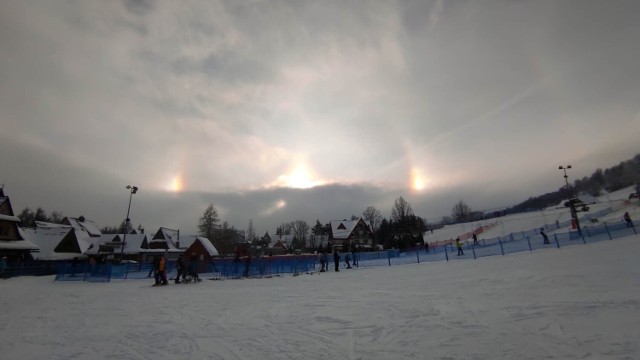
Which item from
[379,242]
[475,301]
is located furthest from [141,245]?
[475,301]

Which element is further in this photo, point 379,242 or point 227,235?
point 379,242

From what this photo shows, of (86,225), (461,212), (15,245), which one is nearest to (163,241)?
(86,225)

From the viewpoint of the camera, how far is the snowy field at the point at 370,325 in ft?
18.2

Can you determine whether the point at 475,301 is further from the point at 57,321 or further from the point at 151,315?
the point at 57,321

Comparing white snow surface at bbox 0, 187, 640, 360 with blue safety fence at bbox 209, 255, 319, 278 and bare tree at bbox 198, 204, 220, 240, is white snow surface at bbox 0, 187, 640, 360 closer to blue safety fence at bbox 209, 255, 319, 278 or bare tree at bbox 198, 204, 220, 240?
blue safety fence at bbox 209, 255, 319, 278

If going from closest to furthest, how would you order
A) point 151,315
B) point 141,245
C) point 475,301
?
point 475,301 < point 151,315 < point 141,245

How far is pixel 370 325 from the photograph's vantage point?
7.46m

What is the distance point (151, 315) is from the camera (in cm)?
1000

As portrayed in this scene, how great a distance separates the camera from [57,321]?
9484 mm

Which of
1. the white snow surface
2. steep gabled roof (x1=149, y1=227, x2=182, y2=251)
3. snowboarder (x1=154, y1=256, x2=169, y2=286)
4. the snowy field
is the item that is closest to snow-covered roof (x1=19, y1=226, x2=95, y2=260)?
steep gabled roof (x1=149, y1=227, x2=182, y2=251)

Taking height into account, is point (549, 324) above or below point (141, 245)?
below

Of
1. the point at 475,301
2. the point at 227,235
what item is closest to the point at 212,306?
the point at 475,301

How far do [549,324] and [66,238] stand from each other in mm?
68981

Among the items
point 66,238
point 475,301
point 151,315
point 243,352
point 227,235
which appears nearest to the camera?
point 243,352
